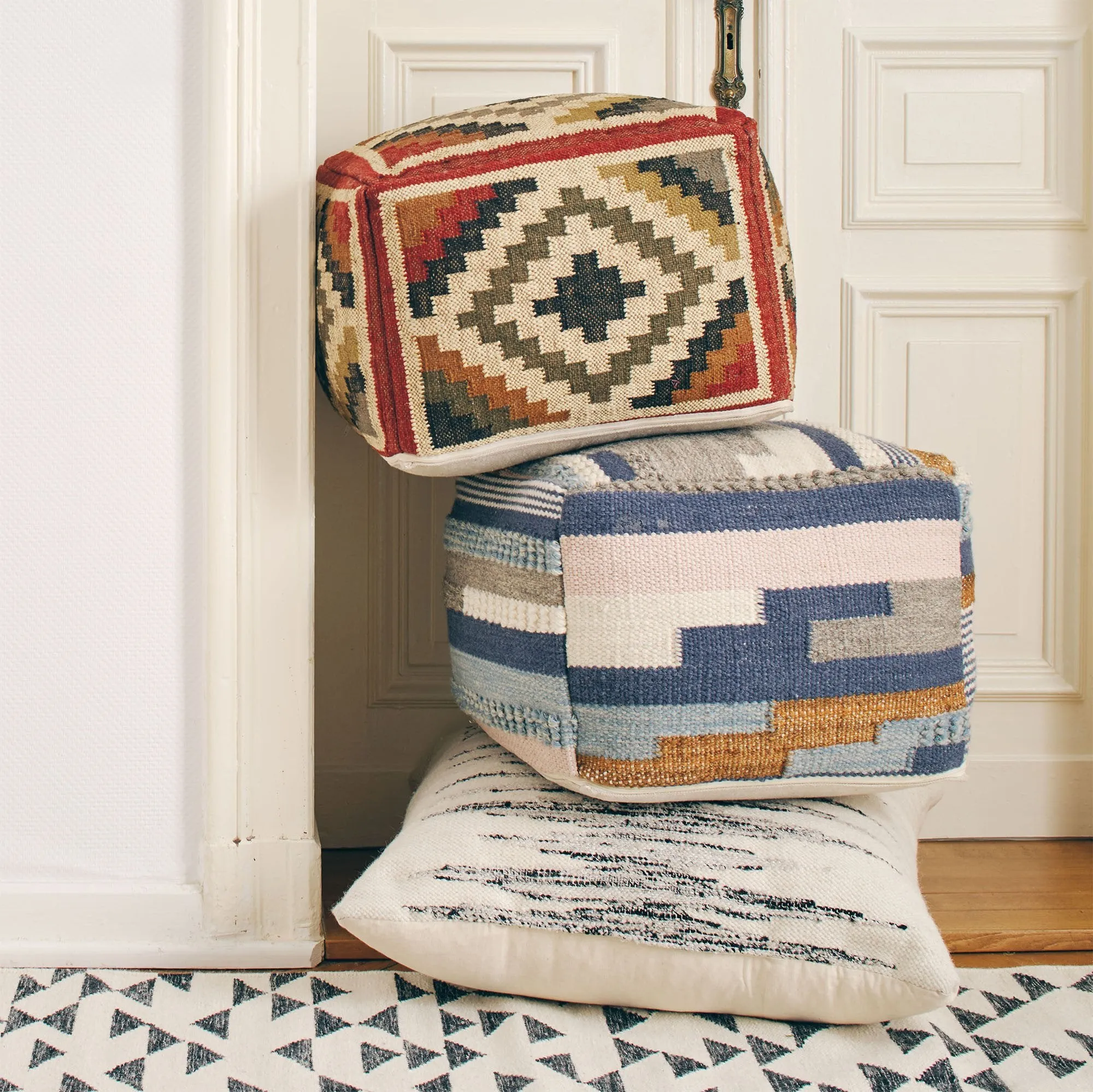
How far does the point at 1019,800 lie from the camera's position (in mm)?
1291

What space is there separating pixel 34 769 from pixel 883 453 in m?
0.85

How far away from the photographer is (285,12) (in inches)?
36.0

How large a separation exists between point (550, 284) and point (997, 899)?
826 millimetres

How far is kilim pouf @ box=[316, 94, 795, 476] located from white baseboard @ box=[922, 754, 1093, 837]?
0.69 meters

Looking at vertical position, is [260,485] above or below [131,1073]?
above

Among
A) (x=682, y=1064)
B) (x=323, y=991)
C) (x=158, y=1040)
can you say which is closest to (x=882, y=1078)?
(x=682, y=1064)

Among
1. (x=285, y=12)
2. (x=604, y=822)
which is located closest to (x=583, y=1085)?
(x=604, y=822)

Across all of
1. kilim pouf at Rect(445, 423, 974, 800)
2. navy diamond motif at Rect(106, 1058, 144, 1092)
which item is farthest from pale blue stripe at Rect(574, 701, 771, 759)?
navy diamond motif at Rect(106, 1058, 144, 1092)

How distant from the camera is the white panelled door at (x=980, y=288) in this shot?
4.04ft

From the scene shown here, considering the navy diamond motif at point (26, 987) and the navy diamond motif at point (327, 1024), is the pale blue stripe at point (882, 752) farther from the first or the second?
the navy diamond motif at point (26, 987)

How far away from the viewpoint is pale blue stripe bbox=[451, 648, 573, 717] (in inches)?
33.5

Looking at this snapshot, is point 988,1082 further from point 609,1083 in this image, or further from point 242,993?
point 242,993

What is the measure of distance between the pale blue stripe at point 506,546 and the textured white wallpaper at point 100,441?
0.80 ft

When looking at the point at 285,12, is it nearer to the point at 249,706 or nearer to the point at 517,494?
the point at 517,494
